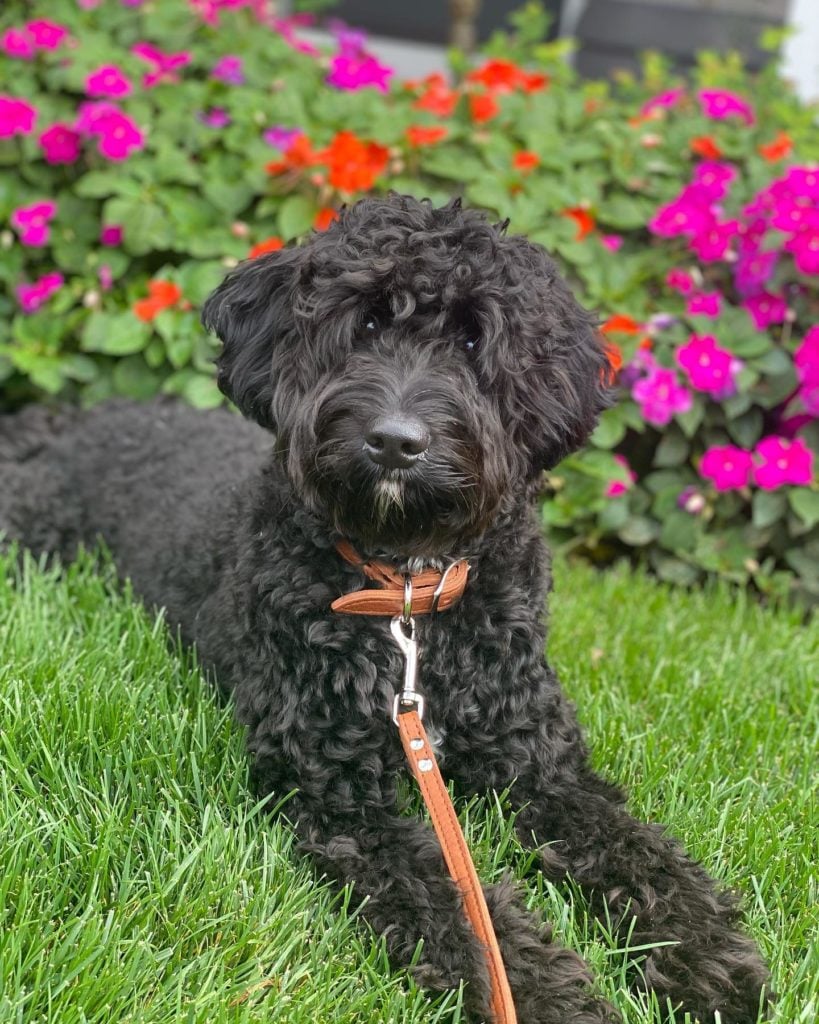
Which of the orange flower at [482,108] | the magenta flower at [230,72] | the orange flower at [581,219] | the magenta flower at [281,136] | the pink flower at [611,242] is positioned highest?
the orange flower at [482,108]

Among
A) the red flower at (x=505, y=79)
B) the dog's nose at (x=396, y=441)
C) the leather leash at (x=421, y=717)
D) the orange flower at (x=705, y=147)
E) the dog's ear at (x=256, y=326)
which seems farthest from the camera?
the red flower at (x=505, y=79)

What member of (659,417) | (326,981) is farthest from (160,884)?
(659,417)

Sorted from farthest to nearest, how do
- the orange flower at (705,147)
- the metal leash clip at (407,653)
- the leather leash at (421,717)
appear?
the orange flower at (705,147)
the metal leash clip at (407,653)
the leather leash at (421,717)

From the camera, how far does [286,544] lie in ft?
8.89

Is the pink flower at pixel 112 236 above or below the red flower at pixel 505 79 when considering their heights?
below

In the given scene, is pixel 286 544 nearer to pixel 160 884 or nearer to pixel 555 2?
pixel 160 884

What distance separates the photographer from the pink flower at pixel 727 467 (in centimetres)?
452

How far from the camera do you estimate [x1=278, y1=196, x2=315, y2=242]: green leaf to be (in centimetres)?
483

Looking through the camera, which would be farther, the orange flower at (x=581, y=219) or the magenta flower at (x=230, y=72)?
the magenta flower at (x=230, y=72)

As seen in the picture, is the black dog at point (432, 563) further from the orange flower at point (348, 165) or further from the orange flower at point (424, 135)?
the orange flower at point (424, 135)

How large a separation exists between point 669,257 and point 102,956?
3974 millimetres

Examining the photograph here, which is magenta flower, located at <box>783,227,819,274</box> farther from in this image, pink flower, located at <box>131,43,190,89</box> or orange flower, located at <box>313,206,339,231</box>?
pink flower, located at <box>131,43,190,89</box>

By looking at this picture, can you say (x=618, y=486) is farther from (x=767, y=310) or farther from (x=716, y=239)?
(x=716, y=239)

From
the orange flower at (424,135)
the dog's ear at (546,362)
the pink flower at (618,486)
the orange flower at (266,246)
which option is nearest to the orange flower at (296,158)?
the orange flower at (266,246)
